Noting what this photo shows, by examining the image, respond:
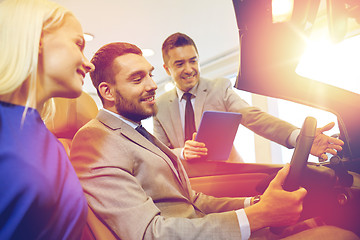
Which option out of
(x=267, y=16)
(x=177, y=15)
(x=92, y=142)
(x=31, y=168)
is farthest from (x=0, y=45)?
(x=177, y=15)

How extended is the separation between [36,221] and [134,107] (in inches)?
28.7

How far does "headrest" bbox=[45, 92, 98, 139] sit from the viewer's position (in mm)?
1123

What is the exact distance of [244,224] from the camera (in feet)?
2.64

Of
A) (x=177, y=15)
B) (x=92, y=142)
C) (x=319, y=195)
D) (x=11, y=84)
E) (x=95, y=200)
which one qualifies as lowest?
(x=319, y=195)

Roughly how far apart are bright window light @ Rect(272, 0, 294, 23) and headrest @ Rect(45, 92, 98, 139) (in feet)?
2.73

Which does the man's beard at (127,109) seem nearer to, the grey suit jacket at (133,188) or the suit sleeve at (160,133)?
the grey suit jacket at (133,188)

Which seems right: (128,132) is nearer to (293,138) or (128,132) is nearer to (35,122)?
(35,122)

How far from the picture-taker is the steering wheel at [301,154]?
787 mm

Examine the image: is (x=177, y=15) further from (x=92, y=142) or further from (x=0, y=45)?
(x=0, y=45)

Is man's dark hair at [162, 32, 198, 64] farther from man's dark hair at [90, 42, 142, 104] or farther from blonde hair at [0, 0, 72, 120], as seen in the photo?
blonde hair at [0, 0, 72, 120]

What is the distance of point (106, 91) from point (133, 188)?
52 centimetres

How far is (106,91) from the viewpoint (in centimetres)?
120

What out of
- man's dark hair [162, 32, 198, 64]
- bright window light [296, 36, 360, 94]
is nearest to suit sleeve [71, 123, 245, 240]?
man's dark hair [162, 32, 198, 64]

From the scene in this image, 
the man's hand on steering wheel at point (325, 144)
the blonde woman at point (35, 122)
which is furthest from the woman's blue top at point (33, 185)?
the man's hand on steering wheel at point (325, 144)
